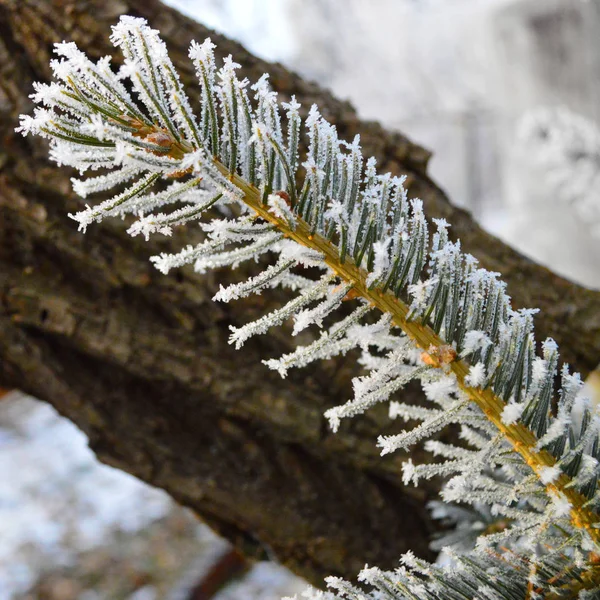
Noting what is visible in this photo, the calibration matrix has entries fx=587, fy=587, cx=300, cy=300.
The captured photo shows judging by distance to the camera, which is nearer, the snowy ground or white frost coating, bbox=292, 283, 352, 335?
white frost coating, bbox=292, 283, 352, 335

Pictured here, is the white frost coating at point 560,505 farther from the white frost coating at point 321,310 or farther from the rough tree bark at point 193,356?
the rough tree bark at point 193,356

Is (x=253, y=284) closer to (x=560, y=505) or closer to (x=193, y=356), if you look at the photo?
(x=560, y=505)

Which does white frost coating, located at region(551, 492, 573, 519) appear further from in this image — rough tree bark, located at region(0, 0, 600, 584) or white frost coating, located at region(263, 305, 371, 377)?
rough tree bark, located at region(0, 0, 600, 584)

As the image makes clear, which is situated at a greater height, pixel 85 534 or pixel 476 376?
pixel 476 376

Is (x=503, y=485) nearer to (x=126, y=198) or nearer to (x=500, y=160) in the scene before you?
(x=126, y=198)

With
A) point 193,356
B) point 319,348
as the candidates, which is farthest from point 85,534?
point 319,348

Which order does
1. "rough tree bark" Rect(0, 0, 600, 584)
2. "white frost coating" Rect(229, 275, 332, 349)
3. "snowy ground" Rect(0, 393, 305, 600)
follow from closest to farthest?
"white frost coating" Rect(229, 275, 332, 349), "rough tree bark" Rect(0, 0, 600, 584), "snowy ground" Rect(0, 393, 305, 600)

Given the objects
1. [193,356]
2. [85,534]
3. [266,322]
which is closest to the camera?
[266,322]

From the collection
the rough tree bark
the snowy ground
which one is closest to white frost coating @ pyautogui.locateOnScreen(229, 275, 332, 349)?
the rough tree bark

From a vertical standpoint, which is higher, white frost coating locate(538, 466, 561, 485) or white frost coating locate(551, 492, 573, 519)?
white frost coating locate(538, 466, 561, 485)
